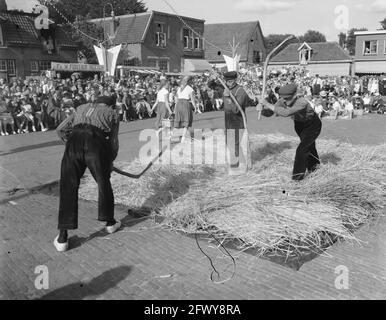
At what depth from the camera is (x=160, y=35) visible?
120 feet

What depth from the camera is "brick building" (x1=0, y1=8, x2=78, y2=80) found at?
90.4ft

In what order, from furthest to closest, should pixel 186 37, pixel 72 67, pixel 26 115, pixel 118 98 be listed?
pixel 186 37, pixel 72 67, pixel 118 98, pixel 26 115

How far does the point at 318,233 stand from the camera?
15.3 feet

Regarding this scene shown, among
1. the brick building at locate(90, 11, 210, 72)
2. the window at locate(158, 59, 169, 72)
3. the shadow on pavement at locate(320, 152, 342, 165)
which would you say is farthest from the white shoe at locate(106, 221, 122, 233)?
the window at locate(158, 59, 169, 72)

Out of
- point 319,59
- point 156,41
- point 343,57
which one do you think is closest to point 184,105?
point 156,41

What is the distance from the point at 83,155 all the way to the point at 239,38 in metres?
45.8

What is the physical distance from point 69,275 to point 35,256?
25.0 inches

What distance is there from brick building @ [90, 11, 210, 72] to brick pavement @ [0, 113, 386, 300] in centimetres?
2948

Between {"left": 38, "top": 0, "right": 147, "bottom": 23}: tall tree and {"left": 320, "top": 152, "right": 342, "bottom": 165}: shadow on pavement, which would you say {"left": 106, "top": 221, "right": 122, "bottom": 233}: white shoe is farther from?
{"left": 38, "top": 0, "right": 147, "bottom": 23}: tall tree

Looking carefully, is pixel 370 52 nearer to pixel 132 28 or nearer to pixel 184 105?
pixel 132 28

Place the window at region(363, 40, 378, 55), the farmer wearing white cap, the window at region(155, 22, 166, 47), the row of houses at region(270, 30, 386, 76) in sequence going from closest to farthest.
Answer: the farmer wearing white cap, the window at region(155, 22, 166, 47), the row of houses at region(270, 30, 386, 76), the window at region(363, 40, 378, 55)

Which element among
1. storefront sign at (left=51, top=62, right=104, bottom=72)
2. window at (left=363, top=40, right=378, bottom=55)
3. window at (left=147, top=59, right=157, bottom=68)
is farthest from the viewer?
window at (left=363, top=40, right=378, bottom=55)

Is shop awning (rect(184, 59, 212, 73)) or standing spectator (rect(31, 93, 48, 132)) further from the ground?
shop awning (rect(184, 59, 212, 73))

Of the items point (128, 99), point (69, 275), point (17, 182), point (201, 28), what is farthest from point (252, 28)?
point (69, 275)
